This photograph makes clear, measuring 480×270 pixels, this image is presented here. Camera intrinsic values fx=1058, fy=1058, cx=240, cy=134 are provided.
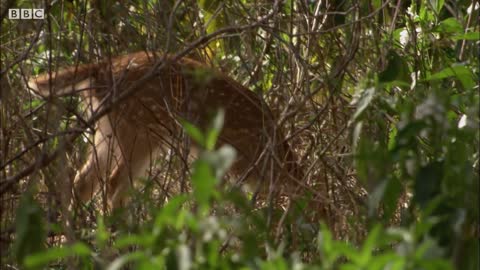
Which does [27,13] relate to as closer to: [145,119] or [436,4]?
[145,119]

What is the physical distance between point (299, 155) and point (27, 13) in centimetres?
155

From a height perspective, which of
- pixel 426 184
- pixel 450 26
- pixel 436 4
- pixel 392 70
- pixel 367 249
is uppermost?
pixel 436 4

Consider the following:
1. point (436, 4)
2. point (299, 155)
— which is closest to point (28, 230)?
point (436, 4)

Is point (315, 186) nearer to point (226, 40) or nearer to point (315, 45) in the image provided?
point (315, 45)

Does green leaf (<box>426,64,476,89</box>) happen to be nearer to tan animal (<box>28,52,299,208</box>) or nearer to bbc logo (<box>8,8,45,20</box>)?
tan animal (<box>28,52,299,208</box>)

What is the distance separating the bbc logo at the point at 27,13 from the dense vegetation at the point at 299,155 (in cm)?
4

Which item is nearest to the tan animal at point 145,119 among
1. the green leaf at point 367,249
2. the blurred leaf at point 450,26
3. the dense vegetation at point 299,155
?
the dense vegetation at point 299,155

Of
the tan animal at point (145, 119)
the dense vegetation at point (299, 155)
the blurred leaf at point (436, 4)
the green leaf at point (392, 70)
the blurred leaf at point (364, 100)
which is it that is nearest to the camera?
the dense vegetation at point (299, 155)

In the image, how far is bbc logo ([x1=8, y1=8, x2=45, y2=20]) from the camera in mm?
3786

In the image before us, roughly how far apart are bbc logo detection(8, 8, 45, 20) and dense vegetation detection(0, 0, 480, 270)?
1.6 inches

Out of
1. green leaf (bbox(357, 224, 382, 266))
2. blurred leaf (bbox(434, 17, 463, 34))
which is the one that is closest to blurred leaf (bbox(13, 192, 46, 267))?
green leaf (bbox(357, 224, 382, 266))

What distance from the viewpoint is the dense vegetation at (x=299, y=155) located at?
7.43ft

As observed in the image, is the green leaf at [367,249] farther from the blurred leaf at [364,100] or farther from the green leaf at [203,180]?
the blurred leaf at [364,100]

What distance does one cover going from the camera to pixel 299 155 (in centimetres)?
499
